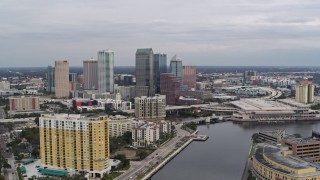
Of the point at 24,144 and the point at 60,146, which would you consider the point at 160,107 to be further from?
the point at 60,146

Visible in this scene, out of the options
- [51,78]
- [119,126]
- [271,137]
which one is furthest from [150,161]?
[51,78]

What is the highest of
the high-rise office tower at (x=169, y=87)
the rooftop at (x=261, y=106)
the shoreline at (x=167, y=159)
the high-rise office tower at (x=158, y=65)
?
the high-rise office tower at (x=158, y=65)

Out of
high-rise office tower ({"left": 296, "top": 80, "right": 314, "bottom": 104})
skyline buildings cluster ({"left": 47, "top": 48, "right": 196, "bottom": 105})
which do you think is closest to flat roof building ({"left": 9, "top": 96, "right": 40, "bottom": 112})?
skyline buildings cluster ({"left": 47, "top": 48, "right": 196, "bottom": 105})

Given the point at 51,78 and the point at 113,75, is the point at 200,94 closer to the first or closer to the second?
the point at 113,75

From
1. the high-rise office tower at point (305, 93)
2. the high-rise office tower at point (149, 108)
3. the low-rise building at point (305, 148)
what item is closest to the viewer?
the low-rise building at point (305, 148)

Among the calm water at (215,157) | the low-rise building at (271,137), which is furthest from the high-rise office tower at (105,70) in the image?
the low-rise building at (271,137)

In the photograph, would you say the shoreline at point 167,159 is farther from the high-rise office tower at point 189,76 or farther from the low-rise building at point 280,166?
the high-rise office tower at point 189,76

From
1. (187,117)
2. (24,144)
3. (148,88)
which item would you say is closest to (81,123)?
(24,144)
